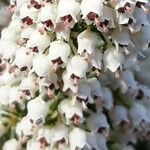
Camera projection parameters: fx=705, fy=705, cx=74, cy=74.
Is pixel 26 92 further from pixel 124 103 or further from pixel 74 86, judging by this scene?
pixel 124 103

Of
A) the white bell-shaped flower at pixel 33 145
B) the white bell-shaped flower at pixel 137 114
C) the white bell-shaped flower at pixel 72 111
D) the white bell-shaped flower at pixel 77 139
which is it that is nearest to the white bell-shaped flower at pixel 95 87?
the white bell-shaped flower at pixel 72 111

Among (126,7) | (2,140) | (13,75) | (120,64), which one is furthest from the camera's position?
(2,140)

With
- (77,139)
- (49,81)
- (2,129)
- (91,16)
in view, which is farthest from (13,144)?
(91,16)

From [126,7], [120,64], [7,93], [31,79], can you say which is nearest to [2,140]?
[7,93]

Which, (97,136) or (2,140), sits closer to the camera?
(97,136)

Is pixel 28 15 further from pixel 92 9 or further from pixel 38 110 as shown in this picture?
pixel 38 110

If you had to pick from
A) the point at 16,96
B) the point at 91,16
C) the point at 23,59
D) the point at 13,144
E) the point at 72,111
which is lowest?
the point at 13,144

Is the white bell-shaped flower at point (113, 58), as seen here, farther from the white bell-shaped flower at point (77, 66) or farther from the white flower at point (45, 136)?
the white flower at point (45, 136)
